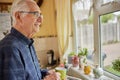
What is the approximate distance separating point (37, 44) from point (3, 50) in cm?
191

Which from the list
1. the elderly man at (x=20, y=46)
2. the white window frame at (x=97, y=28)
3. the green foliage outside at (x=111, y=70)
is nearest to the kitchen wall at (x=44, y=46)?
the white window frame at (x=97, y=28)

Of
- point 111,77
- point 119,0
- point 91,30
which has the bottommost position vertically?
point 111,77

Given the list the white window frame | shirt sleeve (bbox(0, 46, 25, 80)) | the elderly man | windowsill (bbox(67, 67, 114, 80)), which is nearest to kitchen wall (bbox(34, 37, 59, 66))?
windowsill (bbox(67, 67, 114, 80))

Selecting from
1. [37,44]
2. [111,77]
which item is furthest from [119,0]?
[37,44]

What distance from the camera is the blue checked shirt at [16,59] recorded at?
0.98m

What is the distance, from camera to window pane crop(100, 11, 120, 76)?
183 cm

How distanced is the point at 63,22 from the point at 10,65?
66.0 inches

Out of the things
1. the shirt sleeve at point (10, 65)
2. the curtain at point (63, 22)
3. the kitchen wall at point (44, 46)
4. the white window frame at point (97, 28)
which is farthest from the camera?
the kitchen wall at point (44, 46)

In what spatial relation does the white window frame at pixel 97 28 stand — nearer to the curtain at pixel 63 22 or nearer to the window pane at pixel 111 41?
the window pane at pixel 111 41

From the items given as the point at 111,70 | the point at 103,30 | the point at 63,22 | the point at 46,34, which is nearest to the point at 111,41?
the point at 103,30

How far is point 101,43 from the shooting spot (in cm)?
212

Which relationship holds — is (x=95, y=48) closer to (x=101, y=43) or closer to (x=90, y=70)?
(x=101, y=43)

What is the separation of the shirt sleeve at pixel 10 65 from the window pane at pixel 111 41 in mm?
1010

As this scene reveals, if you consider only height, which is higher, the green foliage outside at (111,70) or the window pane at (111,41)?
the window pane at (111,41)
